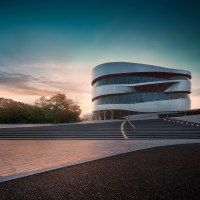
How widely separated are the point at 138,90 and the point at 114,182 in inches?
2141

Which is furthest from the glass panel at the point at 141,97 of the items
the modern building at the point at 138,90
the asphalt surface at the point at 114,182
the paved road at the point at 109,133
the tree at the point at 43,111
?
the asphalt surface at the point at 114,182

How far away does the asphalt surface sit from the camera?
10.9 ft

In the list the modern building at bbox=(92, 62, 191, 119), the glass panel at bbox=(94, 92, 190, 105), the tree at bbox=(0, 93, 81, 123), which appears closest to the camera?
the tree at bbox=(0, 93, 81, 123)

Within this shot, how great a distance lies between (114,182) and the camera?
4012mm

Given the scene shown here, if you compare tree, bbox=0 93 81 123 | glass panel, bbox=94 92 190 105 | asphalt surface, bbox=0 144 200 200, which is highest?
glass panel, bbox=94 92 190 105

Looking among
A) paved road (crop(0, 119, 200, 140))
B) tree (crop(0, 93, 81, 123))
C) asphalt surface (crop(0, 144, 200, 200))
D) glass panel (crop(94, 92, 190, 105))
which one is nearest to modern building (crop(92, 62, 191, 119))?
glass panel (crop(94, 92, 190, 105))

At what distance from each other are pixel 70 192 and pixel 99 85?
190ft

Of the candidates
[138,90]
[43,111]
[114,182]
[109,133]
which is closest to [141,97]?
[138,90]

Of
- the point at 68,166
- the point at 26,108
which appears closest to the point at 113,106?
the point at 26,108

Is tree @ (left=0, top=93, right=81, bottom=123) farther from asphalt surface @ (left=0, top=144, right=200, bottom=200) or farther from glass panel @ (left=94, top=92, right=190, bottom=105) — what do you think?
asphalt surface @ (left=0, top=144, right=200, bottom=200)

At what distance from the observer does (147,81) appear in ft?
190

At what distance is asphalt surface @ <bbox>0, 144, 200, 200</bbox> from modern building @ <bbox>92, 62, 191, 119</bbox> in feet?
167

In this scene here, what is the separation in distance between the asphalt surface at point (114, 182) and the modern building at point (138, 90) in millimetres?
50842

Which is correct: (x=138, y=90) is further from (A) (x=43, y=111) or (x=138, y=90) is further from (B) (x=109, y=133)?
(B) (x=109, y=133)
